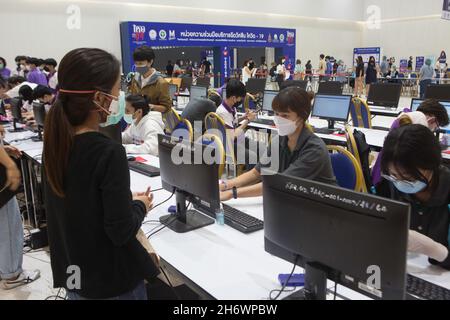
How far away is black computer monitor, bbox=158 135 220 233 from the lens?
1.94m

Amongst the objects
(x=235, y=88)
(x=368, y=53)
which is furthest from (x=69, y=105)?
(x=368, y=53)

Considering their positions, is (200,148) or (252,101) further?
(252,101)

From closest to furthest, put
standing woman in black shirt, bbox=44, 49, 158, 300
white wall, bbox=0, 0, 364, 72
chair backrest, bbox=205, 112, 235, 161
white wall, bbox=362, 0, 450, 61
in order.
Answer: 1. standing woman in black shirt, bbox=44, 49, 158, 300
2. chair backrest, bbox=205, 112, 235, 161
3. white wall, bbox=0, 0, 364, 72
4. white wall, bbox=362, 0, 450, 61

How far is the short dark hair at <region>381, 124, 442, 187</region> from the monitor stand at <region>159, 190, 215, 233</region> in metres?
1.00

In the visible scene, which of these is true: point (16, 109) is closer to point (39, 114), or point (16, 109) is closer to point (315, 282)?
point (39, 114)

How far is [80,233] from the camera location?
128 cm

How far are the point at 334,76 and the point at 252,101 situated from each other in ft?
30.9

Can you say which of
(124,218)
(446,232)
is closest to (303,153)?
(446,232)

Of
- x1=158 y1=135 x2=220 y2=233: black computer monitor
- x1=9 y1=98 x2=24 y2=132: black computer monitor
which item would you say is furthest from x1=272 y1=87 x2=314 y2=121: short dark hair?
x1=9 y1=98 x2=24 y2=132: black computer monitor

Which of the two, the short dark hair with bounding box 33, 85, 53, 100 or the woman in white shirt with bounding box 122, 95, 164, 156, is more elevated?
the short dark hair with bounding box 33, 85, 53, 100

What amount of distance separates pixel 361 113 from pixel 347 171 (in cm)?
336

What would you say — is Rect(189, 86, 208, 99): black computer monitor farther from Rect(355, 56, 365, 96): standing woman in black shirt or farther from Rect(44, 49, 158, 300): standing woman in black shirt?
Rect(355, 56, 365, 96): standing woman in black shirt

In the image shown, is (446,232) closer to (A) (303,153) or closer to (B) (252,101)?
(A) (303,153)

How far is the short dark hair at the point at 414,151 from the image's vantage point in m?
1.56
